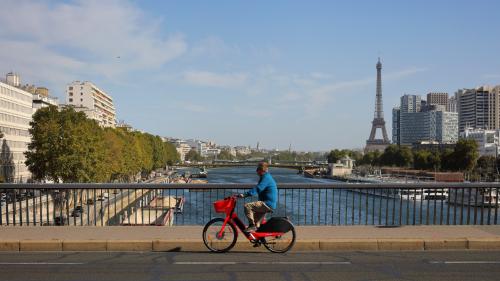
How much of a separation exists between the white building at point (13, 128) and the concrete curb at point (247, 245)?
84901 mm

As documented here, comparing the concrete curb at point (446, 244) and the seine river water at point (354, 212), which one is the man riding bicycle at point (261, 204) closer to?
the seine river water at point (354, 212)

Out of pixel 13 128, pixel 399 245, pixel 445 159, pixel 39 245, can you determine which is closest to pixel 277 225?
pixel 399 245

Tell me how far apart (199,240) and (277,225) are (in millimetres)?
1765

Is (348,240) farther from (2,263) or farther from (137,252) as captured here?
(2,263)

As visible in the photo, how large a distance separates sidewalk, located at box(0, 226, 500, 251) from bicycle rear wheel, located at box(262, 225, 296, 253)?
37 centimetres

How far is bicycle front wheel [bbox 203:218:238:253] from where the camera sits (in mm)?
12469

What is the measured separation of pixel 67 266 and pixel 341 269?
4.97 m

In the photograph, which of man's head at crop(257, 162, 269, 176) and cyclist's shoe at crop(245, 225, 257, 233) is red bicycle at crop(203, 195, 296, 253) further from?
man's head at crop(257, 162, 269, 176)

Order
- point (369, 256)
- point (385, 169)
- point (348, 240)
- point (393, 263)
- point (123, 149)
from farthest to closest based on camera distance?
point (385, 169), point (123, 149), point (348, 240), point (369, 256), point (393, 263)

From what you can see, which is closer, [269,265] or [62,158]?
[269,265]

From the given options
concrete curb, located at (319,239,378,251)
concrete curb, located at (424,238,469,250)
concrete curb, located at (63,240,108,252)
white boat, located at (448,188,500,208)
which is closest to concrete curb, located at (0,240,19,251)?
concrete curb, located at (63,240,108,252)

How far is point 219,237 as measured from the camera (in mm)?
12500

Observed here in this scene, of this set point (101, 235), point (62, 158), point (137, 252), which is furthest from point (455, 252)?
point (62, 158)

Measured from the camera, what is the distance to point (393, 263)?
1134 centimetres
